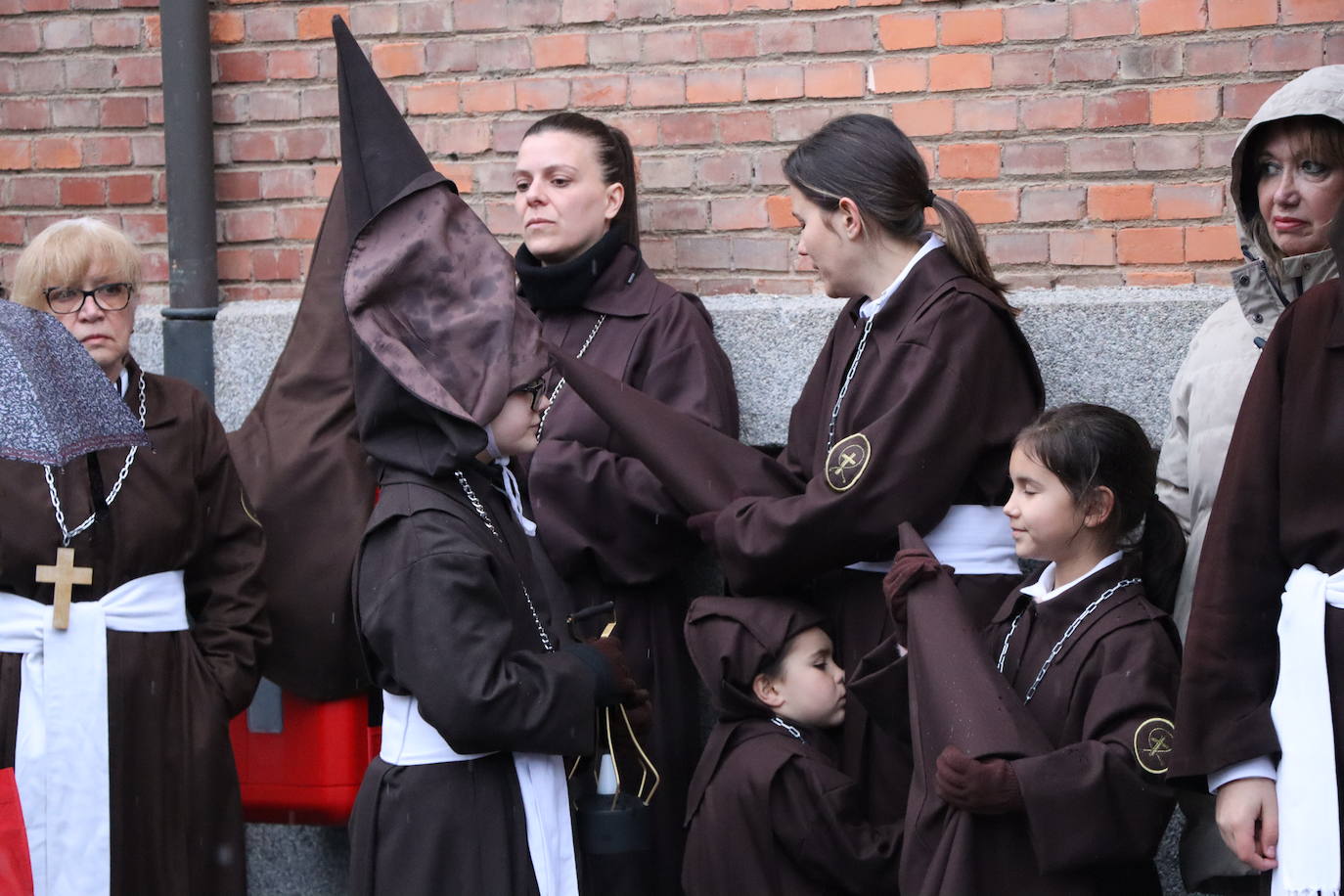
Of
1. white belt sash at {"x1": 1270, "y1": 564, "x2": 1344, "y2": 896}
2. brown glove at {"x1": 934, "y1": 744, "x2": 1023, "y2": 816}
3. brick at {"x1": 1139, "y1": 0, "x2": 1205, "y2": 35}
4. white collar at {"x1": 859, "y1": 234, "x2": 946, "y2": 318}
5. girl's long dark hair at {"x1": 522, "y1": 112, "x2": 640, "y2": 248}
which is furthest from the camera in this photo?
girl's long dark hair at {"x1": 522, "y1": 112, "x2": 640, "y2": 248}

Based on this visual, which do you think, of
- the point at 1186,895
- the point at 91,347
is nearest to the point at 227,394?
the point at 91,347

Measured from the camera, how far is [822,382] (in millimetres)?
4047

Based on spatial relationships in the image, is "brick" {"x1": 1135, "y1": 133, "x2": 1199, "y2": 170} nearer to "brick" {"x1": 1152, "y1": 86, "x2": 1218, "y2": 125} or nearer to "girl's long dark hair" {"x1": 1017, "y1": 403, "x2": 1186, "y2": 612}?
"brick" {"x1": 1152, "y1": 86, "x2": 1218, "y2": 125}

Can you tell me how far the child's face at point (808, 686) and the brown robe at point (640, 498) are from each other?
0.51 m

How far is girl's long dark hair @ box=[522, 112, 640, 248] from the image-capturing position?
4512 millimetres

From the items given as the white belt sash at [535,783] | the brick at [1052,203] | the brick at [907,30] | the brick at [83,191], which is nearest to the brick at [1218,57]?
the brick at [1052,203]

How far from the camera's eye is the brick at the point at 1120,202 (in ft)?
14.1

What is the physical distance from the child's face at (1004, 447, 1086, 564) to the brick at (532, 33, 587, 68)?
2.08 m

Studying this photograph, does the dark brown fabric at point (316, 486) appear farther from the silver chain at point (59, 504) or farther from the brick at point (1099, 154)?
the brick at point (1099, 154)

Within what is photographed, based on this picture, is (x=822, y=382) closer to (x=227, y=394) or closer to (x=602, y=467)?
(x=602, y=467)

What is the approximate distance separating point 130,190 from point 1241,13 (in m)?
3.25

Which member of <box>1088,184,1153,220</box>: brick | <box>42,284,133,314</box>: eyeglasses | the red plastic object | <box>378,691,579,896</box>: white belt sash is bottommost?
the red plastic object

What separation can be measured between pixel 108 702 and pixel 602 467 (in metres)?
1.21

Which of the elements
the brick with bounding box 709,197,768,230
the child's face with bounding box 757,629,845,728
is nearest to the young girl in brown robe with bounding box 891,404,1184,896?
the child's face with bounding box 757,629,845,728
